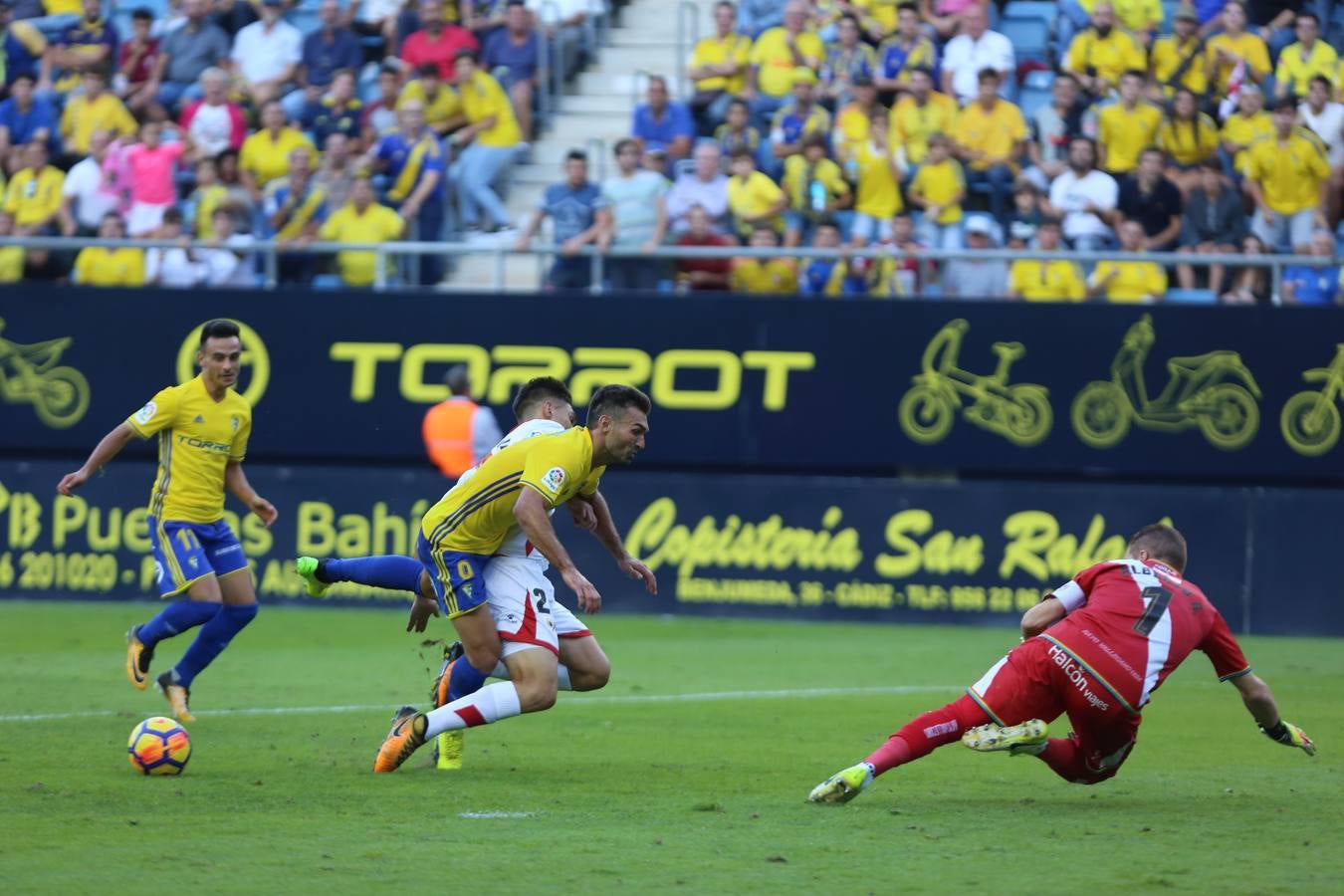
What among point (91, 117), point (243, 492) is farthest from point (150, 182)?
point (243, 492)

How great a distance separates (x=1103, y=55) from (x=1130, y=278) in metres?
2.67

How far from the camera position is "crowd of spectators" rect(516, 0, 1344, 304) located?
58.5ft

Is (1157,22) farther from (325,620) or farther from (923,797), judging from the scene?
(923,797)

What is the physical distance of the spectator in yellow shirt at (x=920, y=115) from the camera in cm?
1881

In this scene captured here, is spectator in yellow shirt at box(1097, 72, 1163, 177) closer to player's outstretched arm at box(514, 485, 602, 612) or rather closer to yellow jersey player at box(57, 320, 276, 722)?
yellow jersey player at box(57, 320, 276, 722)

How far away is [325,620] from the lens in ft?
59.3

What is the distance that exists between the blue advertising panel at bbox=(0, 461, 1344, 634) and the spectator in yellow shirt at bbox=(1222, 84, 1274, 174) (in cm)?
317

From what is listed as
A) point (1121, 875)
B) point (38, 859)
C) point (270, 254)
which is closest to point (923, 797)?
point (1121, 875)

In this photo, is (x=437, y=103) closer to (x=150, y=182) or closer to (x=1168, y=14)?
(x=150, y=182)

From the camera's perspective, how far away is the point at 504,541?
9.15m

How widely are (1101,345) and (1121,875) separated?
455 inches

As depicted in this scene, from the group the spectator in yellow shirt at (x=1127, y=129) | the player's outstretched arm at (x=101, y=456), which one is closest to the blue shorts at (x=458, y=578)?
the player's outstretched arm at (x=101, y=456)

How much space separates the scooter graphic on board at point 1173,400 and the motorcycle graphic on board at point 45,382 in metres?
9.67

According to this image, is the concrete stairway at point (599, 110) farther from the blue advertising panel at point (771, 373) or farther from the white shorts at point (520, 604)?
the white shorts at point (520, 604)
